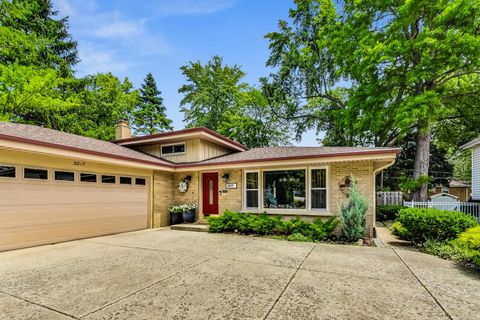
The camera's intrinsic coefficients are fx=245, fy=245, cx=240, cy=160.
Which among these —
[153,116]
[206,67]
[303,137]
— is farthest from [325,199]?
[153,116]

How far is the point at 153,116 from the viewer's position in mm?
29250

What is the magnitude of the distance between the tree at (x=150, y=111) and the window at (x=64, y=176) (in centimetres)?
2142

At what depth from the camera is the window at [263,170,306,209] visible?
366 inches

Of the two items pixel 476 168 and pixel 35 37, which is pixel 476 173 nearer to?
pixel 476 168

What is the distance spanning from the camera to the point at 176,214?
1116 cm

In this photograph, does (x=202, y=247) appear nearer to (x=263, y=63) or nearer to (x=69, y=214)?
(x=69, y=214)

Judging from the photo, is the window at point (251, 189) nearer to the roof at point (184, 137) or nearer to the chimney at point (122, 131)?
the roof at point (184, 137)

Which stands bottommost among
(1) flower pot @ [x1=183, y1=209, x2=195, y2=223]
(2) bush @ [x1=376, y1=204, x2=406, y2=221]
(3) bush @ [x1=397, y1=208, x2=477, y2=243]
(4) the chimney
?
(2) bush @ [x1=376, y1=204, x2=406, y2=221]

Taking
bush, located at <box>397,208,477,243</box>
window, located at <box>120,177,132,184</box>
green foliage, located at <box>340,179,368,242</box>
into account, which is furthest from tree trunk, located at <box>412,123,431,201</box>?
window, located at <box>120,177,132,184</box>

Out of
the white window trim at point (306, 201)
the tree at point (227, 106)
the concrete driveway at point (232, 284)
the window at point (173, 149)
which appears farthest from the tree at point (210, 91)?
the concrete driveway at point (232, 284)

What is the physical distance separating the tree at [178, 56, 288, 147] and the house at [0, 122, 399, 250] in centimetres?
1220

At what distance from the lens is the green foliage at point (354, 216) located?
24.9 ft

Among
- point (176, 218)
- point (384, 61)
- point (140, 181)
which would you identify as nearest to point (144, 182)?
point (140, 181)

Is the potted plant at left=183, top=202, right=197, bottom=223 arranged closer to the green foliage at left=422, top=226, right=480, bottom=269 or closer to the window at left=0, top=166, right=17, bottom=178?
the window at left=0, top=166, right=17, bottom=178
